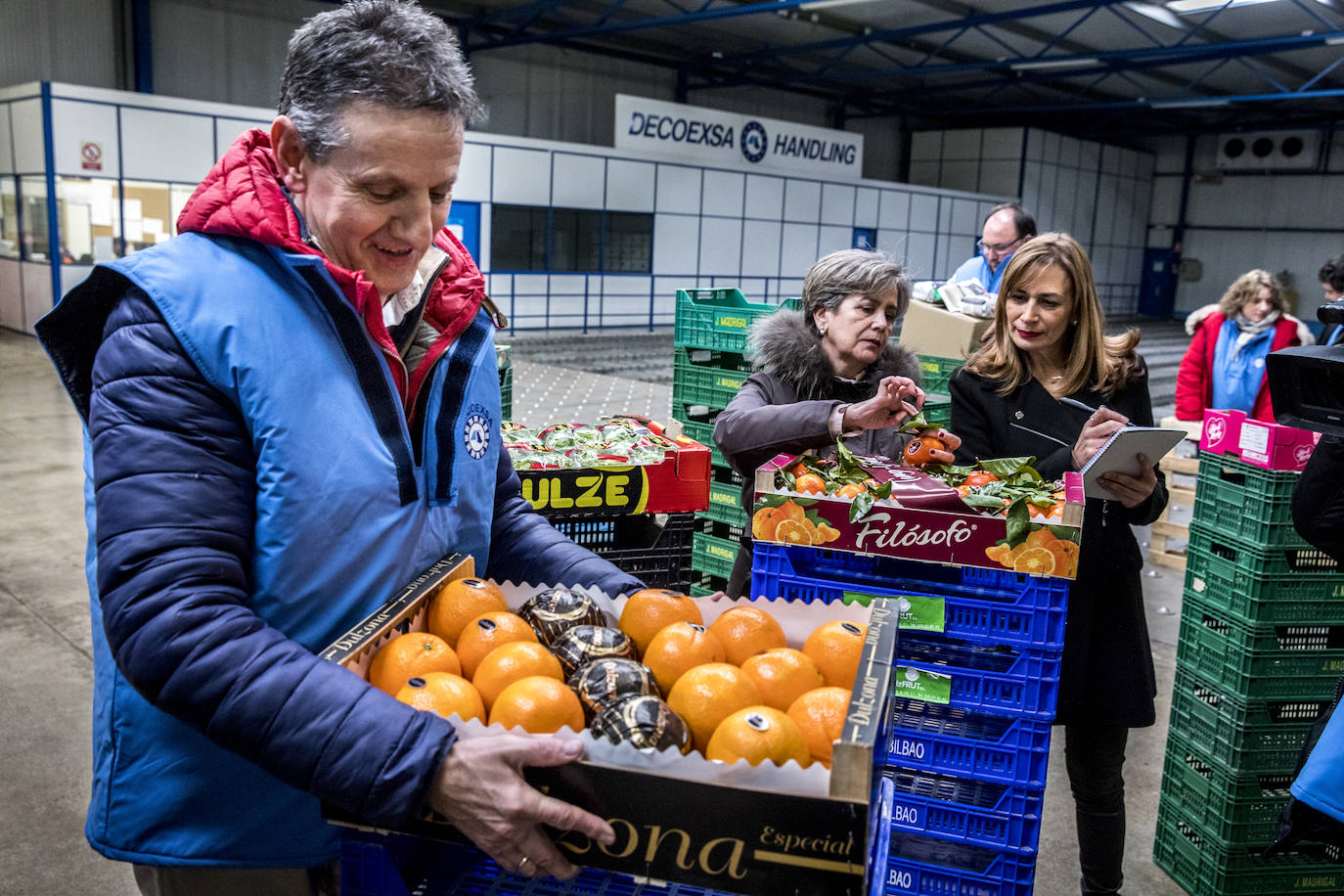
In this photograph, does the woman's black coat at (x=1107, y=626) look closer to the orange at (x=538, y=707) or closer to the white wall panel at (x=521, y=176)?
the orange at (x=538, y=707)

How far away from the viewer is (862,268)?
9.71 ft

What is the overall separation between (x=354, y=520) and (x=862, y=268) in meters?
2.03

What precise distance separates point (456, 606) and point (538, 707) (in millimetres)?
275

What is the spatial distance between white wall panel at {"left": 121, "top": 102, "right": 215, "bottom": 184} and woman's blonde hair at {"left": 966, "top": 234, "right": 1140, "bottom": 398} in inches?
530

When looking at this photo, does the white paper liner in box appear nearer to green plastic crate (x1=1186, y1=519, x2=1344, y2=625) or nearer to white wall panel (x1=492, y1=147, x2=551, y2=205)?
green plastic crate (x1=1186, y1=519, x2=1344, y2=625)

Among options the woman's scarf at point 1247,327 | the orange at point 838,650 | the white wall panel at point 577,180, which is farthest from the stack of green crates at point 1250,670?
the white wall panel at point 577,180

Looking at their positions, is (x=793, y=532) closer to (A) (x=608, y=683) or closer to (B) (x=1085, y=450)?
(B) (x=1085, y=450)

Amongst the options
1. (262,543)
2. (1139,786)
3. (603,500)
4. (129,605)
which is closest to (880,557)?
(603,500)

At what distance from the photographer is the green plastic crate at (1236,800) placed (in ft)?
9.32

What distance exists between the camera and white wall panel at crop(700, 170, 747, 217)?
20031mm

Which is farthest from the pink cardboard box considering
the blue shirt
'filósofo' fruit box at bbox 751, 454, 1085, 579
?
the blue shirt

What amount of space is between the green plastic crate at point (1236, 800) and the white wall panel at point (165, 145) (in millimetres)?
14137

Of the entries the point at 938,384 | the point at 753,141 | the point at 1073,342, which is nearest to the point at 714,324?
the point at 938,384

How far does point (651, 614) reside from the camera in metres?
1.40
